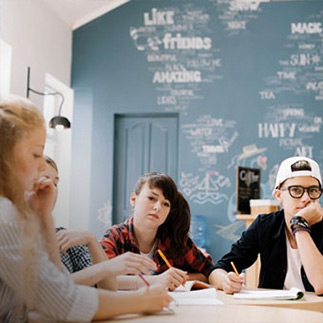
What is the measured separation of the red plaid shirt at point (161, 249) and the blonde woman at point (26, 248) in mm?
1138

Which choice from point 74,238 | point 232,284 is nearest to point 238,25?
point 232,284

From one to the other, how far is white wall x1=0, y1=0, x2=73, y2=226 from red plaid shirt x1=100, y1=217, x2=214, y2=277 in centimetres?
312

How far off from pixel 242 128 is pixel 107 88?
166 centimetres

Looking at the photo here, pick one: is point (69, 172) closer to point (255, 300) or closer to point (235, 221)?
point (235, 221)

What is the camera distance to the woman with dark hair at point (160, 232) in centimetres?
225

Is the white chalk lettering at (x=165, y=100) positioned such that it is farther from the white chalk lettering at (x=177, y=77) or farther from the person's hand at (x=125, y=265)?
the person's hand at (x=125, y=265)

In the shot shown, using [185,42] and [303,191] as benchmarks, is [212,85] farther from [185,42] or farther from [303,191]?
[303,191]

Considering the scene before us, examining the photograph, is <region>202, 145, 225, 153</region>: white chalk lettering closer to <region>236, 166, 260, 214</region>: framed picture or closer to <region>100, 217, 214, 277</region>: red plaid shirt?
<region>236, 166, 260, 214</region>: framed picture

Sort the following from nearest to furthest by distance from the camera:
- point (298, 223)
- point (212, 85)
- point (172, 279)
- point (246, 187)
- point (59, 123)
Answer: point (172, 279) → point (298, 223) → point (246, 187) → point (59, 123) → point (212, 85)

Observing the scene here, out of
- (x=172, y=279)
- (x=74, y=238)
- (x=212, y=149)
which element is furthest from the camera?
(x=212, y=149)

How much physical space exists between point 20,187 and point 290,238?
1503mm

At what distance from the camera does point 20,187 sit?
1.02 m

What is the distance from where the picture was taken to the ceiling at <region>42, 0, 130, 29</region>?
6.04 m

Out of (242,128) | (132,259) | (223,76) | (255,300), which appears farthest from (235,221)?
(132,259)
